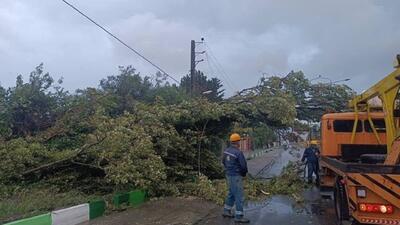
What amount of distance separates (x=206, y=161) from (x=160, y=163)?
4846 mm

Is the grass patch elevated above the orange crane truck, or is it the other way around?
the orange crane truck

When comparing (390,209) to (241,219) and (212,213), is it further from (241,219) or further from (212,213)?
(212,213)

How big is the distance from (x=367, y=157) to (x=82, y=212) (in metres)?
5.74

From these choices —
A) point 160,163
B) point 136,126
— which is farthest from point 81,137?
point 160,163

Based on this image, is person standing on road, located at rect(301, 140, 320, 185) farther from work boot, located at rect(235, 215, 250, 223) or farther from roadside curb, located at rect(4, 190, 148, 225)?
work boot, located at rect(235, 215, 250, 223)

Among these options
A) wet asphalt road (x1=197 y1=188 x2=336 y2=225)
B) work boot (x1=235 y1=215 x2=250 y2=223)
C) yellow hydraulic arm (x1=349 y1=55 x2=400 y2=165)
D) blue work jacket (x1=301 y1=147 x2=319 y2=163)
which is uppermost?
yellow hydraulic arm (x1=349 y1=55 x2=400 y2=165)

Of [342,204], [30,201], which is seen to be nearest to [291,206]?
[342,204]

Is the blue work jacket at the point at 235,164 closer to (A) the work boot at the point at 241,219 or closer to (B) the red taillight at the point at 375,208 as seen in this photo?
(A) the work boot at the point at 241,219

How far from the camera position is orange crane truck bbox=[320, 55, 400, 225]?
686cm

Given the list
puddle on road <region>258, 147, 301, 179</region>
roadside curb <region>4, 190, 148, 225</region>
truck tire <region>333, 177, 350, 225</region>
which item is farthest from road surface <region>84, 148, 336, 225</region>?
puddle on road <region>258, 147, 301, 179</region>

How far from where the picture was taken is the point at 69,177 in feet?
41.5

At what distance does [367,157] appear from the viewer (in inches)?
383

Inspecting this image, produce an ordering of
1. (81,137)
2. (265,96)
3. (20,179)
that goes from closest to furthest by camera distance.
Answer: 1. (20,179)
2. (81,137)
3. (265,96)

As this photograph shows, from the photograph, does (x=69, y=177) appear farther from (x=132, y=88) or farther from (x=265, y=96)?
(x=132, y=88)
